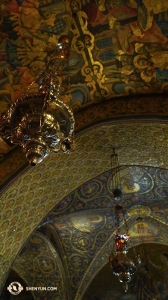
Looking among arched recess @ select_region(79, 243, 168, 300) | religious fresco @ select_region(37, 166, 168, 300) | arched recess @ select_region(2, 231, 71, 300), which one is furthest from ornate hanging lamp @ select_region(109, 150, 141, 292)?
arched recess @ select_region(79, 243, 168, 300)

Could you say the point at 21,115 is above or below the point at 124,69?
below

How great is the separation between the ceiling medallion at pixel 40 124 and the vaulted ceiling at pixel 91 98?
110cm

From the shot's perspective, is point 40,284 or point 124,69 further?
point 40,284

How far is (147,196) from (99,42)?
4.44m

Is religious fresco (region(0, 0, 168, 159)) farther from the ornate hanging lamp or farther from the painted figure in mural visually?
the ornate hanging lamp

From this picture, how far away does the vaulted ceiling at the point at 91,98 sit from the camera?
17.8 feet

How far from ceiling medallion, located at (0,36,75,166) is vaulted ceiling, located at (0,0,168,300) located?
1102 mm

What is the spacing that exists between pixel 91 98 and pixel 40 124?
2740 mm

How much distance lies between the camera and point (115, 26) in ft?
18.2

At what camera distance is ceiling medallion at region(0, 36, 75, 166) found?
395cm

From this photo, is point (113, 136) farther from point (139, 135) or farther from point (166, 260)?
point (166, 260)

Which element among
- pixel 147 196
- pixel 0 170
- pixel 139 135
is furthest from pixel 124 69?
pixel 147 196

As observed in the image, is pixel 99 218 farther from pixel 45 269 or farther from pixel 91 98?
pixel 91 98

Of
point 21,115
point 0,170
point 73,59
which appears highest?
point 73,59
